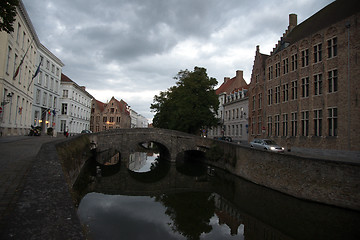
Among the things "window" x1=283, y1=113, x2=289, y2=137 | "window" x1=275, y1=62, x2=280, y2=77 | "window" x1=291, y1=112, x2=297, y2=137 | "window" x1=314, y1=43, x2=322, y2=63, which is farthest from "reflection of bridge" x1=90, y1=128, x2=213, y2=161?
"window" x1=314, y1=43, x2=322, y2=63

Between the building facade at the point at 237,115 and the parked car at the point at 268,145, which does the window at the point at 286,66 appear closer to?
the parked car at the point at 268,145

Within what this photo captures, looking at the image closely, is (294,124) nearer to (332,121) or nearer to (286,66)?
(332,121)

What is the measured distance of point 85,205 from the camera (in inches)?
520

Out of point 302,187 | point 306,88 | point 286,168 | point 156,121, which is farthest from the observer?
point 156,121

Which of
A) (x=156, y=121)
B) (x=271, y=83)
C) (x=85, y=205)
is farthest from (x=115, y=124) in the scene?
(x=85, y=205)

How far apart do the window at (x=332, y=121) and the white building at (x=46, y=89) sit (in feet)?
98.4

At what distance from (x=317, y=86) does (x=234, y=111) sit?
2071 centimetres

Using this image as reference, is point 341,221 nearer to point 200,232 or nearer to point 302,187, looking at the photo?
point 302,187

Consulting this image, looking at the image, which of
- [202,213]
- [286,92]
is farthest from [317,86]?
[202,213]

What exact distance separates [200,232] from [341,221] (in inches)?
237

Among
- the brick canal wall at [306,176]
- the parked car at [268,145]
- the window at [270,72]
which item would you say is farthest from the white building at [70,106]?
the brick canal wall at [306,176]

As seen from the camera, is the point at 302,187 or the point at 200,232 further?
the point at 302,187

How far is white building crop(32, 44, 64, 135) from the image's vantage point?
35156 mm

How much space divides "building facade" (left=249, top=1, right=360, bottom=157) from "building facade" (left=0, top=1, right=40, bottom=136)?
24.2 metres
